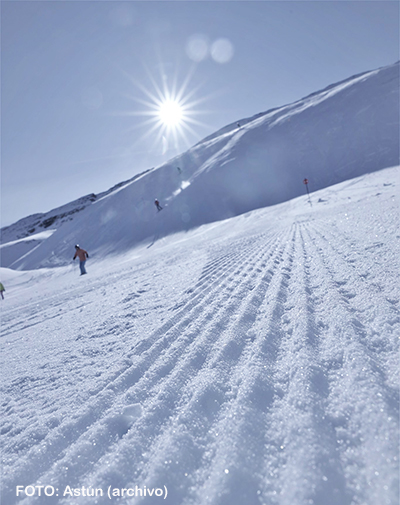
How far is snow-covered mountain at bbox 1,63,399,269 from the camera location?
20758 mm

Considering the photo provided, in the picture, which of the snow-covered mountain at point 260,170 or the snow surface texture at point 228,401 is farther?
the snow-covered mountain at point 260,170

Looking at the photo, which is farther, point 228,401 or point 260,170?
point 260,170

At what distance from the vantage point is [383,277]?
2.89 meters

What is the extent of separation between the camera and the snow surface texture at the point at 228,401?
1.17 m

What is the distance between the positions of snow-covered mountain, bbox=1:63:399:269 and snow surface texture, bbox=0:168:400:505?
1698 centimetres

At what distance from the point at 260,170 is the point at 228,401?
80.1ft

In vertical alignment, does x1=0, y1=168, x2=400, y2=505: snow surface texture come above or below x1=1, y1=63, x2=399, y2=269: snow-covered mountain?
below

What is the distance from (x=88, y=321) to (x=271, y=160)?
24.0 meters

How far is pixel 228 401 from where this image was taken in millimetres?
1632

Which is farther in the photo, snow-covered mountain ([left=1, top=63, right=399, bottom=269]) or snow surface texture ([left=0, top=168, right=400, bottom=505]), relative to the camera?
snow-covered mountain ([left=1, top=63, right=399, bottom=269])

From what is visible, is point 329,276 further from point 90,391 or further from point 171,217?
point 171,217

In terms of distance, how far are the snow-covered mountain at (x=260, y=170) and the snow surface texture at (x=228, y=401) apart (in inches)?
669

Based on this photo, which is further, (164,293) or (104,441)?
(164,293)

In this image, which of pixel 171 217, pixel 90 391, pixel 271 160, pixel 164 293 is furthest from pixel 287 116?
pixel 90 391
